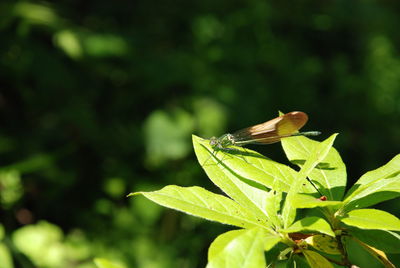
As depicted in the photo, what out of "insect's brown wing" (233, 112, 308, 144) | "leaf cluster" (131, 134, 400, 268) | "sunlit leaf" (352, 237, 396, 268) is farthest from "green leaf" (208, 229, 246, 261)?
"insect's brown wing" (233, 112, 308, 144)

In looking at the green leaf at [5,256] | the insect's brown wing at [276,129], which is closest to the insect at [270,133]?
the insect's brown wing at [276,129]

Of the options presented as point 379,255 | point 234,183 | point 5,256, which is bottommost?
point 5,256

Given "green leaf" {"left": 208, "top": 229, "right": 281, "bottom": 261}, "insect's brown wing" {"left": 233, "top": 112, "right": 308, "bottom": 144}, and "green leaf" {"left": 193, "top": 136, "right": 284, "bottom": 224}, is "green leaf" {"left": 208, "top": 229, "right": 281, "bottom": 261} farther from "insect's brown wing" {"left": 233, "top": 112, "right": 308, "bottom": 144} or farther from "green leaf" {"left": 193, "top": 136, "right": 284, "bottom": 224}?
"insect's brown wing" {"left": 233, "top": 112, "right": 308, "bottom": 144}

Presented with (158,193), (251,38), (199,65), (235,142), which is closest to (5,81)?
(199,65)

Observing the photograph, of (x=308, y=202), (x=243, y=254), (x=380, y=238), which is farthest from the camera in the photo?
(x=380, y=238)

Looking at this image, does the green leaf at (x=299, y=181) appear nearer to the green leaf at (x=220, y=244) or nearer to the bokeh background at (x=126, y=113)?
the green leaf at (x=220, y=244)

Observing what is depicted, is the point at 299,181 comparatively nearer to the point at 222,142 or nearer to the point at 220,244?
the point at 220,244

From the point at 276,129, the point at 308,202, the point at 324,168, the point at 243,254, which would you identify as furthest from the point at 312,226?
the point at 276,129
